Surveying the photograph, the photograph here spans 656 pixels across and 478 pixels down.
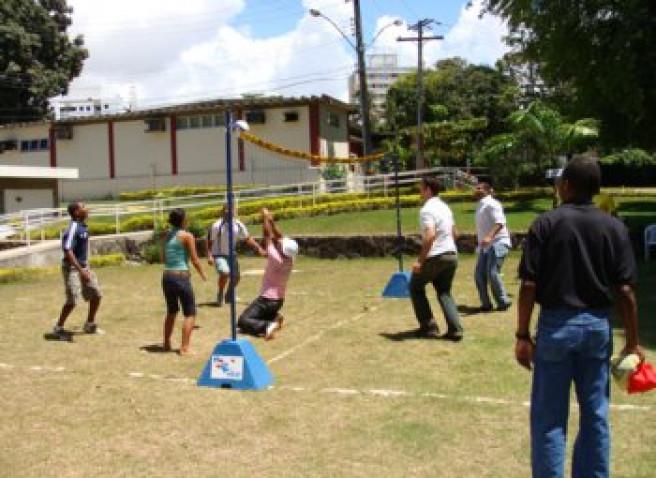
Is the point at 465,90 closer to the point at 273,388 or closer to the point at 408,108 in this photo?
the point at 408,108

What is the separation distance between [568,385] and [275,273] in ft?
19.4

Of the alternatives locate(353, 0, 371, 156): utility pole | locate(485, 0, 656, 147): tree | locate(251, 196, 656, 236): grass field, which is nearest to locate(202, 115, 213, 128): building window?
locate(353, 0, 371, 156): utility pole

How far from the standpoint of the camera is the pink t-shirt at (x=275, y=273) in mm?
9711

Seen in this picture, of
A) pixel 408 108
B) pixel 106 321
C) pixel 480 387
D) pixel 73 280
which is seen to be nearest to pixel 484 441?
pixel 480 387

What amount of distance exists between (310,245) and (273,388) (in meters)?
13.4

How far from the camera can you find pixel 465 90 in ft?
179

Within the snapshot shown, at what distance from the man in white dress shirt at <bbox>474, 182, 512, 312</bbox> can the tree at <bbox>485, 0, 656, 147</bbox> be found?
613 cm

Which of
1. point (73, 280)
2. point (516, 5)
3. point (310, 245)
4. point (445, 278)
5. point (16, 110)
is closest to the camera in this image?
point (445, 278)

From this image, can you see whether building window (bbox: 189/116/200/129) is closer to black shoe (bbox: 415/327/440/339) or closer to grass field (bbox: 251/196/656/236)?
grass field (bbox: 251/196/656/236)

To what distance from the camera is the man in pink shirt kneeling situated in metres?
9.67

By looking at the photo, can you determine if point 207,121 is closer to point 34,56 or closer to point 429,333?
point 34,56

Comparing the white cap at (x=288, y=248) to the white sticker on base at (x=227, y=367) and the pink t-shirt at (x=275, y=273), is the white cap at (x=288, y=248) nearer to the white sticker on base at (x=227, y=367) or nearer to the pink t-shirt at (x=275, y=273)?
the pink t-shirt at (x=275, y=273)

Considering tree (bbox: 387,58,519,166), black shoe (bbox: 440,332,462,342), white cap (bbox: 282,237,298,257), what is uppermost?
tree (bbox: 387,58,519,166)

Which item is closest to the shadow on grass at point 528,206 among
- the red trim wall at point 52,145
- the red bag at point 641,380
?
the red bag at point 641,380
